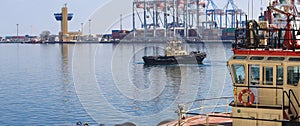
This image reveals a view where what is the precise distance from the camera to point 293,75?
567 inches

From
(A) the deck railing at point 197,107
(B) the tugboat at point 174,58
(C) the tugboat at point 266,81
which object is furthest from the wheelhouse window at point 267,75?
(B) the tugboat at point 174,58

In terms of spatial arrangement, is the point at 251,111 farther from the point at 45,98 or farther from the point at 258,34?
the point at 45,98

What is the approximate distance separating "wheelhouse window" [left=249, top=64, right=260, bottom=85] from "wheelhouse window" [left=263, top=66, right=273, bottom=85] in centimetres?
19

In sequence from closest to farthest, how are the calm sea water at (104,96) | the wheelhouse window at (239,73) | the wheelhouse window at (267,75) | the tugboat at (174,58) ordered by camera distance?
1. the wheelhouse window at (267,75)
2. the wheelhouse window at (239,73)
3. the calm sea water at (104,96)
4. the tugboat at (174,58)

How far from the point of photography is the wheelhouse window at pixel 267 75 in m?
14.5

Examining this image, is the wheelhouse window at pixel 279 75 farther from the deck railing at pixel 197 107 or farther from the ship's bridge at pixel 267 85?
the deck railing at pixel 197 107

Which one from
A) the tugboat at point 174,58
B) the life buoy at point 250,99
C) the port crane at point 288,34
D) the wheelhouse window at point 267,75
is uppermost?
the port crane at point 288,34

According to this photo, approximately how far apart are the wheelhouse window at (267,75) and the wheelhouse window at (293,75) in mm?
472

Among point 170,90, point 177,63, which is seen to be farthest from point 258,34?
point 177,63

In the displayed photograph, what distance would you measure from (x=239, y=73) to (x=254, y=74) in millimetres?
450

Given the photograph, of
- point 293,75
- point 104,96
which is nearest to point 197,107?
point 104,96

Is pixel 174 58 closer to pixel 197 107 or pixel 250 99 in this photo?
pixel 197 107

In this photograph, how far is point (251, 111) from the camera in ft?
48.0

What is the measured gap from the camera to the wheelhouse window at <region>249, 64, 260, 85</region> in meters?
14.6
